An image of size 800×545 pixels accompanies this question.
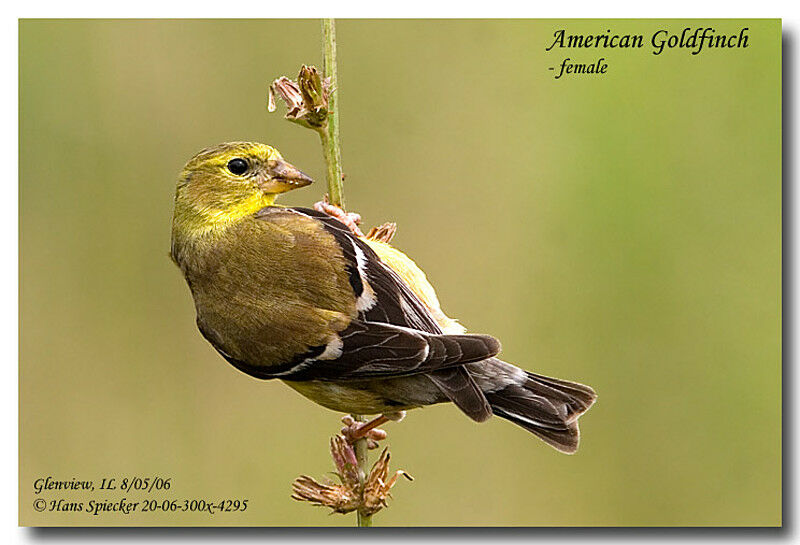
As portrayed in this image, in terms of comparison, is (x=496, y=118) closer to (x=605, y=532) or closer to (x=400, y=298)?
(x=400, y=298)

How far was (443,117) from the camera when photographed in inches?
127

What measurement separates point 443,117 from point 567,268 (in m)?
0.59

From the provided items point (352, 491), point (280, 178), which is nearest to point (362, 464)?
point (352, 491)

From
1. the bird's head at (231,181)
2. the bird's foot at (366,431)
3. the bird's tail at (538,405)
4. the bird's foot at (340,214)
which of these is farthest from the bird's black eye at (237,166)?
the bird's tail at (538,405)

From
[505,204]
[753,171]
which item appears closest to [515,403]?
[505,204]

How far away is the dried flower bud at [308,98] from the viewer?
2465 mm

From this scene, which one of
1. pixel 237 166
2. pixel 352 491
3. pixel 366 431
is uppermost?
pixel 237 166

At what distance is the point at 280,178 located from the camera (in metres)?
2.70

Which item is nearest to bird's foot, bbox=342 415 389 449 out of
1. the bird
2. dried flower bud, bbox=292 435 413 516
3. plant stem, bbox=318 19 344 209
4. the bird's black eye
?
the bird

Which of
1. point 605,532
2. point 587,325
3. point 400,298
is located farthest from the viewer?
point 587,325

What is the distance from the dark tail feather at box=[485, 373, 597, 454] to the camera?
8.68ft

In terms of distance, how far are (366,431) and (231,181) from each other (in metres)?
0.71

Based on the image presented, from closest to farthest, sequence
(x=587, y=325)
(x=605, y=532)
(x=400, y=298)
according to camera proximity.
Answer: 1. (x=400, y=298)
2. (x=605, y=532)
3. (x=587, y=325)

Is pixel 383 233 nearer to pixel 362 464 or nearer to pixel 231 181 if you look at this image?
pixel 231 181
